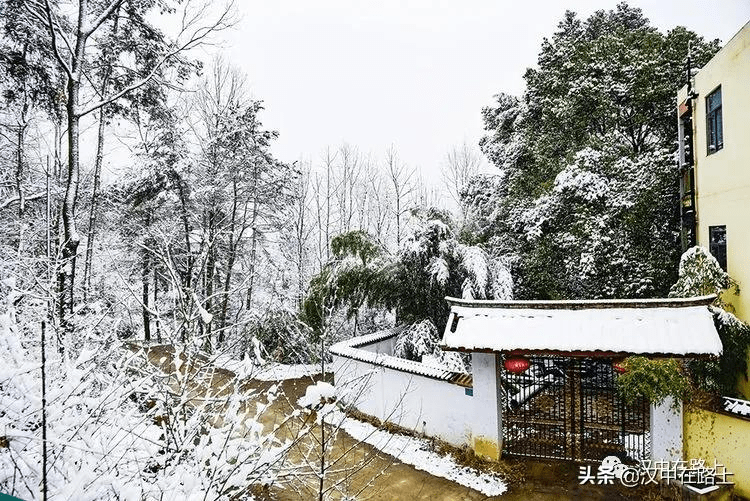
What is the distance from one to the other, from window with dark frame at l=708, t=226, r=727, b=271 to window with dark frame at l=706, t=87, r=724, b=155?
4.07 feet

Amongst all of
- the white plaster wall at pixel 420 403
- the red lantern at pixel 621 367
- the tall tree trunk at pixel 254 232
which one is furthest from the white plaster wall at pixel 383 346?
the red lantern at pixel 621 367

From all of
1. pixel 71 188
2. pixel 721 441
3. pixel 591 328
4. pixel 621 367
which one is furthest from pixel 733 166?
pixel 71 188

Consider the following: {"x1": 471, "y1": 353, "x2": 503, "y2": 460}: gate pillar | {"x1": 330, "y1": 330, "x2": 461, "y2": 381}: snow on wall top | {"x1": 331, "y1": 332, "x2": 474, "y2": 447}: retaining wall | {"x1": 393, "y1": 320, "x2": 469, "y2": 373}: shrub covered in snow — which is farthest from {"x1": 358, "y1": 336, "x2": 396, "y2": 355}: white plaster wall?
{"x1": 471, "y1": 353, "x2": 503, "y2": 460}: gate pillar

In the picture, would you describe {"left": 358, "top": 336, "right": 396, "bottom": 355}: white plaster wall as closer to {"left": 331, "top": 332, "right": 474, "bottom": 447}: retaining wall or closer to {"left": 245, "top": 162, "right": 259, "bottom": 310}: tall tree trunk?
{"left": 331, "top": 332, "right": 474, "bottom": 447}: retaining wall

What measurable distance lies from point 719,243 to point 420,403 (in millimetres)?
5525

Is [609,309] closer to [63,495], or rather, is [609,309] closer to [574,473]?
[574,473]

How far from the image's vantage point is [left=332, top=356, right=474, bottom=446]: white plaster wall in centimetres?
645

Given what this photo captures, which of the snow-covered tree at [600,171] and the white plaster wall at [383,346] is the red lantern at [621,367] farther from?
the white plaster wall at [383,346]

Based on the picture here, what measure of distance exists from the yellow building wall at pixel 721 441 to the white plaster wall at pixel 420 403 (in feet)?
9.12

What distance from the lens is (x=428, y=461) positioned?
20.4 ft

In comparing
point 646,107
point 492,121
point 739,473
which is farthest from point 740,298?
point 492,121

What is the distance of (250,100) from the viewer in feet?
37.6

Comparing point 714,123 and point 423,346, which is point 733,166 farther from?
point 423,346

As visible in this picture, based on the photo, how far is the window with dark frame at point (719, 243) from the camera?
6.36 m
